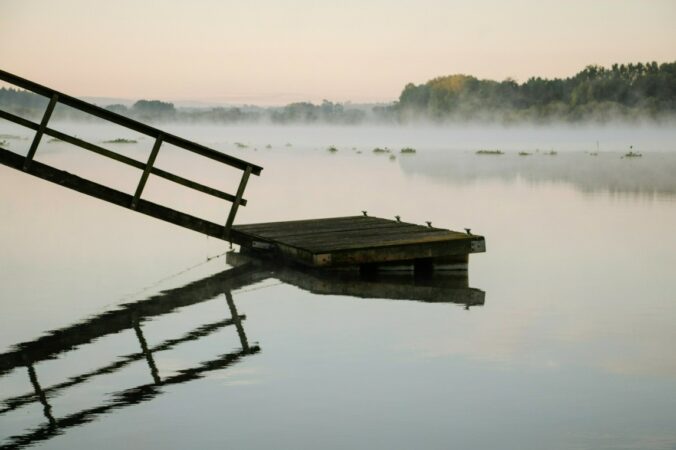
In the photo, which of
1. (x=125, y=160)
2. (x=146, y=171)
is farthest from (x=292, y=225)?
(x=125, y=160)

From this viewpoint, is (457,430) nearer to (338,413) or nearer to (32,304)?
(338,413)

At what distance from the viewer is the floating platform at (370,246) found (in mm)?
17141

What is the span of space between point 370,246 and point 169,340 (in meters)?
5.86

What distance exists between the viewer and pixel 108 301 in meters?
15.1

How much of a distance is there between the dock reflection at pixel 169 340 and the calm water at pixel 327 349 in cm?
4

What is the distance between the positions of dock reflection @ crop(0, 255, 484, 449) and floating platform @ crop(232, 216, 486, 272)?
0.34m

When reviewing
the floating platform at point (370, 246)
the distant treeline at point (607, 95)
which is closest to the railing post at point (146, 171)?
the floating platform at point (370, 246)

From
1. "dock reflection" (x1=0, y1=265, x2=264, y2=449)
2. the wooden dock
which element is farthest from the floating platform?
"dock reflection" (x1=0, y1=265, x2=264, y2=449)

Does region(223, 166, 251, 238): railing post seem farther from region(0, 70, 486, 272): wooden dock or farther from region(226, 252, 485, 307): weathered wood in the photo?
region(226, 252, 485, 307): weathered wood

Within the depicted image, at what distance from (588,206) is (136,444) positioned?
1062 inches

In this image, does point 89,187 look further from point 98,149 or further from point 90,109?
point 90,109

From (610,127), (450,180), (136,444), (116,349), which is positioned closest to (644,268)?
(116,349)

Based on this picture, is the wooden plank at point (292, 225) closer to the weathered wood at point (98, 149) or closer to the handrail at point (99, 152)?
the handrail at point (99, 152)

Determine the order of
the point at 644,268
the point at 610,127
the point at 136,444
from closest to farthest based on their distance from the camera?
1. the point at 136,444
2. the point at 644,268
3. the point at 610,127
